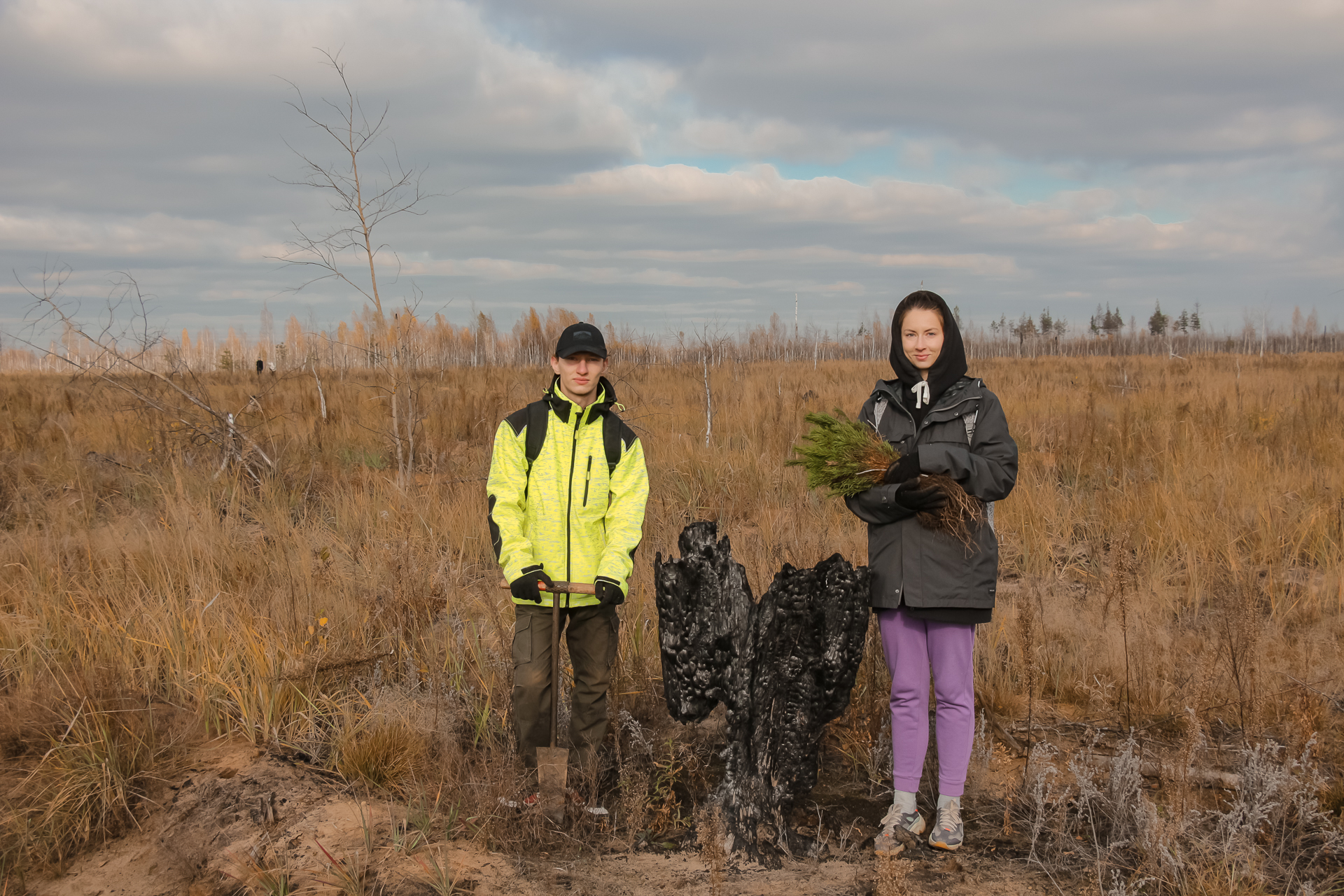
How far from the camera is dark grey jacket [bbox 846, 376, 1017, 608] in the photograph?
274 cm

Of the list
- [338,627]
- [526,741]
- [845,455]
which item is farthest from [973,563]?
[338,627]

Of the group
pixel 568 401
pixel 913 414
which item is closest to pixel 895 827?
pixel 913 414

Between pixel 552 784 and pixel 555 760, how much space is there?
3.7 inches

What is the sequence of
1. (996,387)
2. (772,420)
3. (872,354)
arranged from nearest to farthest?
(772,420)
(996,387)
(872,354)

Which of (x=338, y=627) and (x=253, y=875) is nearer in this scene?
(x=253, y=875)

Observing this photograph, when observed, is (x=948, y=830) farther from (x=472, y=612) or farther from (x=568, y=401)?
(x=472, y=612)

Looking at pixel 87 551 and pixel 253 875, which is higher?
pixel 87 551

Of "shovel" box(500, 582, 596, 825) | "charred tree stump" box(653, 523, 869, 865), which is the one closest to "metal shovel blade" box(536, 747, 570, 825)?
"shovel" box(500, 582, 596, 825)

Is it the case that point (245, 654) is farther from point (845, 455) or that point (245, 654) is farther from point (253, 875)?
point (845, 455)

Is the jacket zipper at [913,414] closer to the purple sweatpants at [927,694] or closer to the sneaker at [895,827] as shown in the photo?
the purple sweatpants at [927,694]

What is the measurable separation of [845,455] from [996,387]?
16.7 metres

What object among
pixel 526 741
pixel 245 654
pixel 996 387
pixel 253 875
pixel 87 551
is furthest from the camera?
pixel 996 387

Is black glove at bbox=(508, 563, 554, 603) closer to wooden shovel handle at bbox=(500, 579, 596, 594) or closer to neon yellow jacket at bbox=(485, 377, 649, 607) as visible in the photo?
wooden shovel handle at bbox=(500, 579, 596, 594)

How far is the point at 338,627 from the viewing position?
13.9 feet
